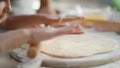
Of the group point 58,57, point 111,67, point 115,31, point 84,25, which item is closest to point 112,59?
point 111,67

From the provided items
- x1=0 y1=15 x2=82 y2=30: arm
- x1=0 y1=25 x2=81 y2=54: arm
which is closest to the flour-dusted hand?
x1=0 y1=25 x2=81 y2=54: arm

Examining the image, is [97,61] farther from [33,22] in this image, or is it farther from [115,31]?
[115,31]

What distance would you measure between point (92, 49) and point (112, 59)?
2.5 inches

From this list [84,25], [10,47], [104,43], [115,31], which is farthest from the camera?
[84,25]

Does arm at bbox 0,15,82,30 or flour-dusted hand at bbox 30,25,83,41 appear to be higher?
arm at bbox 0,15,82,30

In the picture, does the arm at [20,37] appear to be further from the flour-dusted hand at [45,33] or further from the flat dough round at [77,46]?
the flat dough round at [77,46]

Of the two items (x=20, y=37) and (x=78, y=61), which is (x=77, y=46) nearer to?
(x=78, y=61)

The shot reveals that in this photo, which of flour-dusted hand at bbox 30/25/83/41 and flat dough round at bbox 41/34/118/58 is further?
flat dough round at bbox 41/34/118/58

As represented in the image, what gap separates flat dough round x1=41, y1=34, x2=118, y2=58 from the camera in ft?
2.02

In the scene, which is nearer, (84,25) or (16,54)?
(16,54)

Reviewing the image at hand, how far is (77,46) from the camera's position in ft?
2.21

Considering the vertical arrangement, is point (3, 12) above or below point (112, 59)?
above

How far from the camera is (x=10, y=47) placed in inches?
18.9

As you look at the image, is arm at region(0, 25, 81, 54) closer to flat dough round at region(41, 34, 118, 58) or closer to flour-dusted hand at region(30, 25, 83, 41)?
flour-dusted hand at region(30, 25, 83, 41)
